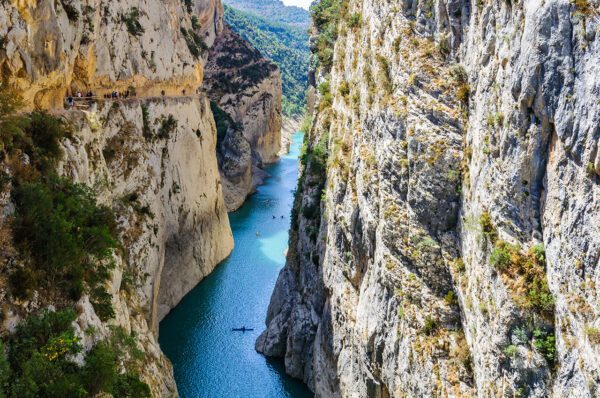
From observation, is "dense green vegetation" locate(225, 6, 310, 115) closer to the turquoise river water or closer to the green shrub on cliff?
the turquoise river water

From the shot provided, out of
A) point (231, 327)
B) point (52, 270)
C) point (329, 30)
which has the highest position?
point (329, 30)

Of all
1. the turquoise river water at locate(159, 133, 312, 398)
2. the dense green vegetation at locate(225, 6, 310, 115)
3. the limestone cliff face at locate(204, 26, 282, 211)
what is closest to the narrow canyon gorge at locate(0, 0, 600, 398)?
the turquoise river water at locate(159, 133, 312, 398)

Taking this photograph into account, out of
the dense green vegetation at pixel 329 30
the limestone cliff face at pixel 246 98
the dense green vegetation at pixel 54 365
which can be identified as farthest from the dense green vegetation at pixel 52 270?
the limestone cliff face at pixel 246 98

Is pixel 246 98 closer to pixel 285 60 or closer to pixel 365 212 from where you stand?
pixel 365 212

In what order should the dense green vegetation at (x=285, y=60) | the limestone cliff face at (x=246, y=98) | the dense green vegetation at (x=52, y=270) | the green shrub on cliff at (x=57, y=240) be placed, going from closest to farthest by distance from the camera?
the dense green vegetation at (x=52, y=270)
the green shrub on cliff at (x=57, y=240)
the limestone cliff face at (x=246, y=98)
the dense green vegetation at (x=285, y=60)

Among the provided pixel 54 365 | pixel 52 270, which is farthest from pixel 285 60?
pixel 54 365

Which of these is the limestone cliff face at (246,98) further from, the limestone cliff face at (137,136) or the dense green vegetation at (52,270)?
the dense green vegetation at (52,270)
